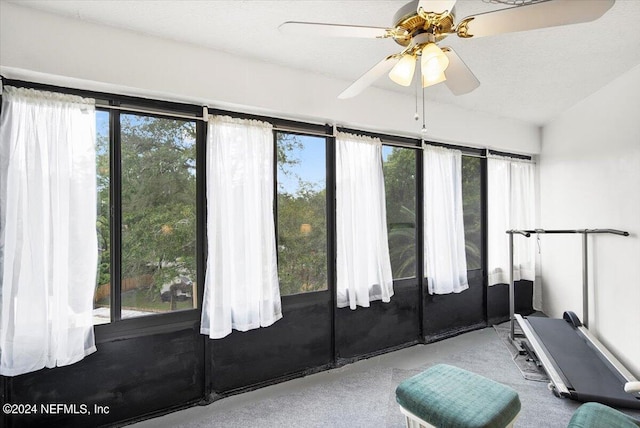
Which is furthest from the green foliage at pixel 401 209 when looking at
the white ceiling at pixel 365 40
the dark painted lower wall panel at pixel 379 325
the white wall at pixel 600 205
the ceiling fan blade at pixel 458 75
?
the white wall at pixel 600 205

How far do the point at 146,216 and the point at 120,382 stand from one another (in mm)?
1101

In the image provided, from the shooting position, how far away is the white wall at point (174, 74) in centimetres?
178

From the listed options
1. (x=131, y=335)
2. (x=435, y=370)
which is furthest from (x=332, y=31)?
(x=131, y=335)

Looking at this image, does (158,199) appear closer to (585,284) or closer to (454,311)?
(454,311)

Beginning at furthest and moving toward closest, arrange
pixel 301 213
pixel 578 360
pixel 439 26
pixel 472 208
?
pixel 472 208 < pixel 301 213 < pixel 578 360 < pixel 439 26

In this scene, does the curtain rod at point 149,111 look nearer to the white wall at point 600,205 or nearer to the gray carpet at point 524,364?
the gray carpet at point 524,364

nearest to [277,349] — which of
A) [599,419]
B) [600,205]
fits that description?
[599,419]

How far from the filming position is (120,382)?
207 centimetres

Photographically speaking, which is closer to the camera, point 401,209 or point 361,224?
point 361,224

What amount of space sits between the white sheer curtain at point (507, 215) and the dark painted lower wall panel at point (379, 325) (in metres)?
1.27

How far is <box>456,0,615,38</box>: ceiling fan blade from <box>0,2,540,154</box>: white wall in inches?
58.6

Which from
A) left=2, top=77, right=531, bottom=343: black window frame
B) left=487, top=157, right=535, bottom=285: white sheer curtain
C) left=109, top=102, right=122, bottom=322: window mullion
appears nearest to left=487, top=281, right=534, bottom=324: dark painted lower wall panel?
left=487, top=157, right=535, bottom=285: white sheer curtain

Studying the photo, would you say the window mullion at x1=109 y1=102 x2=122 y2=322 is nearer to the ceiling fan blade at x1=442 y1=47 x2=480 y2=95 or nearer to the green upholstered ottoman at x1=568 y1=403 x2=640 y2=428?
the ceiling fan blade at x1=442 y1=47 x2=480 y2=95

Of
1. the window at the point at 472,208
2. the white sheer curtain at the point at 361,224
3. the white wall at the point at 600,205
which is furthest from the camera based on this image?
the window at the point at 472,208
